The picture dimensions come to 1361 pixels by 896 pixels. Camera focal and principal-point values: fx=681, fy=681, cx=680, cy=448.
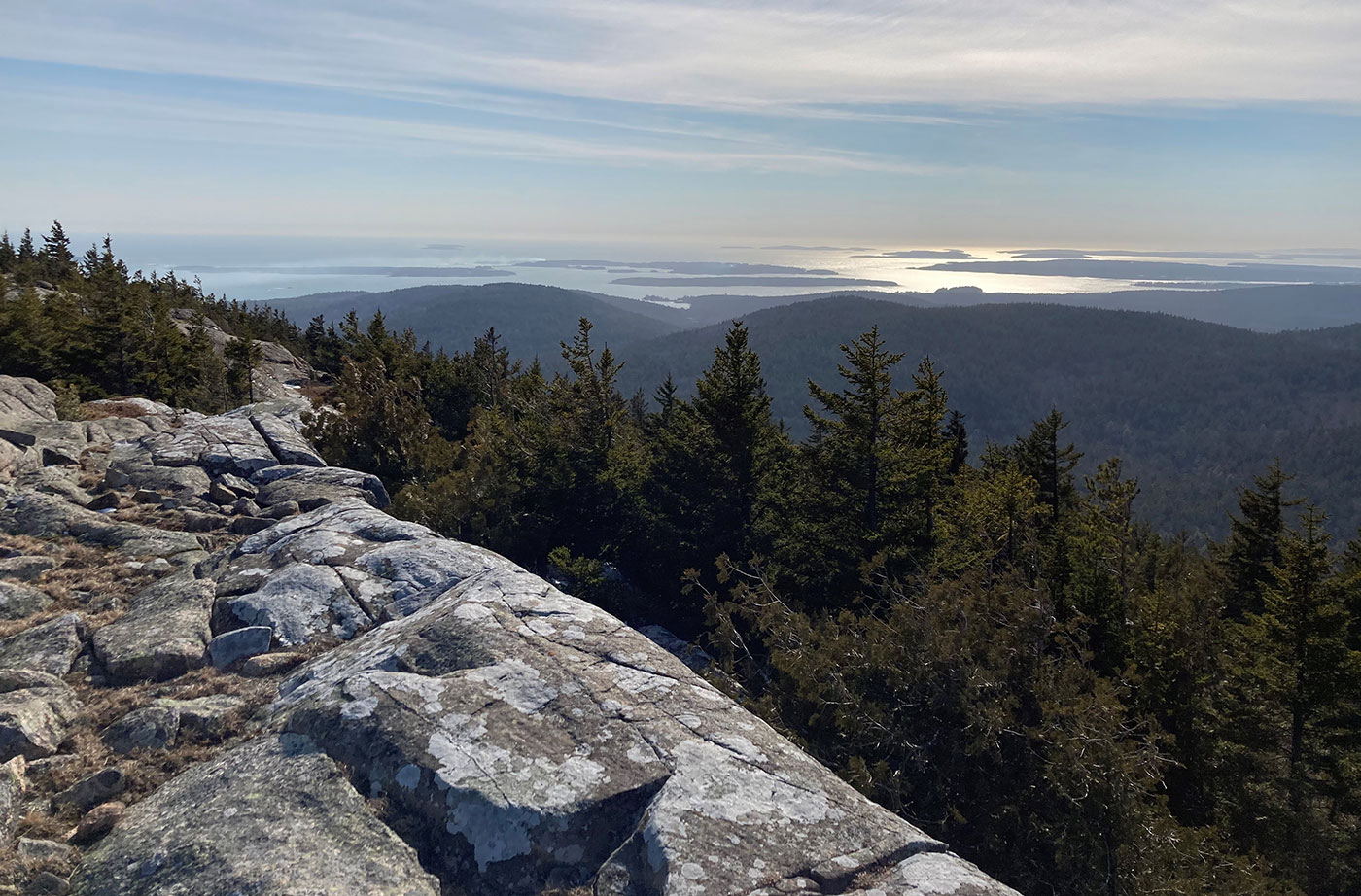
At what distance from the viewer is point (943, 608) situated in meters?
11.5

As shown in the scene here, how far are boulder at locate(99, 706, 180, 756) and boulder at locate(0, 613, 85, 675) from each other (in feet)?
4.74

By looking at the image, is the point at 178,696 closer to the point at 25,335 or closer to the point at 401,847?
the point at 401,847

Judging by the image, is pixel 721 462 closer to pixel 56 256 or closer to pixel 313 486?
pixel 313 486

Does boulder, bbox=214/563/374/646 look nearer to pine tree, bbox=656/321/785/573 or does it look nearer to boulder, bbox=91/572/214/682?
boulder, bbox=91/572/214/682

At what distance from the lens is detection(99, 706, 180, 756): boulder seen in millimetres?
5371

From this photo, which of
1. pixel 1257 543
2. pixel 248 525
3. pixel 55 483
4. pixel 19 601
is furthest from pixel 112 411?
pixel 1257 543

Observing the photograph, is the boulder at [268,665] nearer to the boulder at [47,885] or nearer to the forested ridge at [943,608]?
the boulder at [47,885]

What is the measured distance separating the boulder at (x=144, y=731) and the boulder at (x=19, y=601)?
2.96 metres

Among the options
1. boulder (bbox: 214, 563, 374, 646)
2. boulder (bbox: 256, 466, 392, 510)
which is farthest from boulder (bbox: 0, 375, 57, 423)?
boulder (bbox: 214, 563, 374, 646)

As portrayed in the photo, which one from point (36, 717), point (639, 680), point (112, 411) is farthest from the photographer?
point (112, 411)

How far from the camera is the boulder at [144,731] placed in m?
5.37

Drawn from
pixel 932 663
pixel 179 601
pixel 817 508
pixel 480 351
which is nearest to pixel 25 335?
pixel 480 351

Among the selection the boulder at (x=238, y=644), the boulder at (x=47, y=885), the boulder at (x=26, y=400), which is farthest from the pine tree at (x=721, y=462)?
the boulder at (x=47, y=885)

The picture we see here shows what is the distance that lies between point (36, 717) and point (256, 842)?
2.71m
